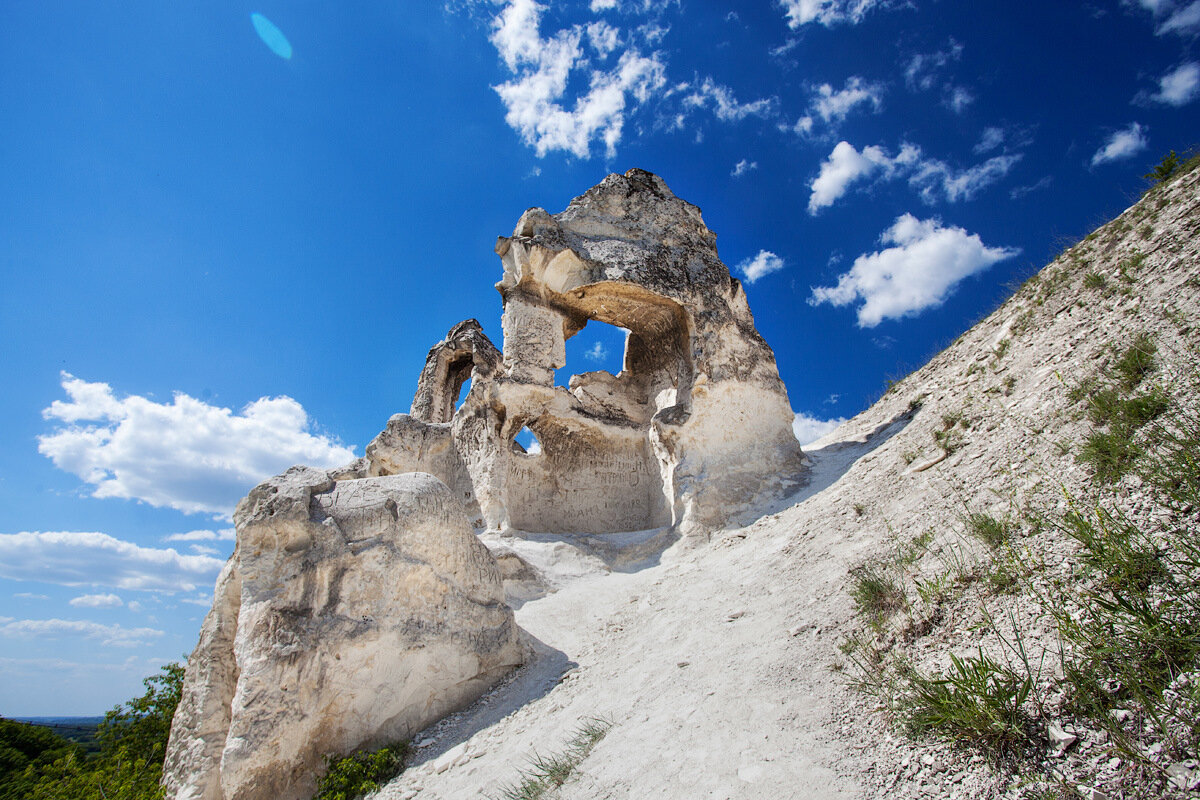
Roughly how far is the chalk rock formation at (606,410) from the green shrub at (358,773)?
6.11 metres

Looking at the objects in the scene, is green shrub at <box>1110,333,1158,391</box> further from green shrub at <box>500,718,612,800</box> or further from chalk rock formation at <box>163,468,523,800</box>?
chalk rock formation at <box>163,468,523,800</box>

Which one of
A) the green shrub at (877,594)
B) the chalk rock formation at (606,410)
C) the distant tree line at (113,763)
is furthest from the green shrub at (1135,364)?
the distant tree line at (113,763)

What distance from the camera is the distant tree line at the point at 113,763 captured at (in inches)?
258

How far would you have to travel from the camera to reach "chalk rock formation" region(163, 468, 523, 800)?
504 cm

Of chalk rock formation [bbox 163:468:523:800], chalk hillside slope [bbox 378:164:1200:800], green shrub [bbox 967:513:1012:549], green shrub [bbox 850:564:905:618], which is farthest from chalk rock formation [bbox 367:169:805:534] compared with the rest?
green shrub [bbox 967:513:1012:549]

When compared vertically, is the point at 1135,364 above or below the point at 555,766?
above

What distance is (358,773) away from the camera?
5.00m

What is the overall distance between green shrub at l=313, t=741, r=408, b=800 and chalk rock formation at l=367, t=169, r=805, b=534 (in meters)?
6.11

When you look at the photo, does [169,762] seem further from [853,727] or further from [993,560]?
[993,560]

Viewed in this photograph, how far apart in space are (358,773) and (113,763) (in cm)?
465

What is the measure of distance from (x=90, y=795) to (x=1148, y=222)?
536 inches

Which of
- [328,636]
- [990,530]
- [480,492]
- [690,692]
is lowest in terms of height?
[690,692]

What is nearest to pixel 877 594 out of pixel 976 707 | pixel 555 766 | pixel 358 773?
pixel 976 707

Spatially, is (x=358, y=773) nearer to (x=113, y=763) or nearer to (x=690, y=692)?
(x=690, y=692)
